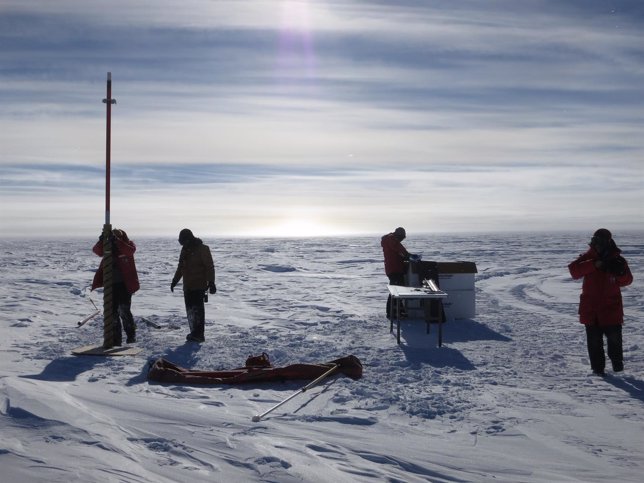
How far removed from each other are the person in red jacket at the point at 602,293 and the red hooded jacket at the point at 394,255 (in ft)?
15.0

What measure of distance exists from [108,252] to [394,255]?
17.3 ft

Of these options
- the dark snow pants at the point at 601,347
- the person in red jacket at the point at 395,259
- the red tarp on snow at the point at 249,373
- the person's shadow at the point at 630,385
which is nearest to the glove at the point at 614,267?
the dark snow pants at the point at 601,347

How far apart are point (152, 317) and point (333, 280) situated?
35.2 ft

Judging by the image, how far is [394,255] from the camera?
11391 mm

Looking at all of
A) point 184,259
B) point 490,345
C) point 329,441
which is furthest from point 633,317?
point 329,441

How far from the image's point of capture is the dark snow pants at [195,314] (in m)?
9.02

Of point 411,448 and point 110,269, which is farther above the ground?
point 110,269

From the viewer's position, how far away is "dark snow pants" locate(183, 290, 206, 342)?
9.02 meters

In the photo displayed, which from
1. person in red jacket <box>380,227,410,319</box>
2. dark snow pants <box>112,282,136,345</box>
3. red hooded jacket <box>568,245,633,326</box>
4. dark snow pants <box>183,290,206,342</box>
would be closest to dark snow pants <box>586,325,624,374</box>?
red hooded jacket <box>568,245,633,326</box>

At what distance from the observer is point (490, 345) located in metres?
8.80

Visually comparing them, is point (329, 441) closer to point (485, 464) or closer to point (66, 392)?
point (485, 464)

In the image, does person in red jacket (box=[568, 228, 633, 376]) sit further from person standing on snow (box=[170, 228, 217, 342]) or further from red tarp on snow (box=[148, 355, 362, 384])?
person standing on snow (box=[170, 228, 217, 342])

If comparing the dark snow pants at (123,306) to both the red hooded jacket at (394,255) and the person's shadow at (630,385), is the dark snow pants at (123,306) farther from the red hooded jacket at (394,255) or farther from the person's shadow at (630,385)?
the person's shadow at (630,385)

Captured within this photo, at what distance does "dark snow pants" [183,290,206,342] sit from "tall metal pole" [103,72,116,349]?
117cm
